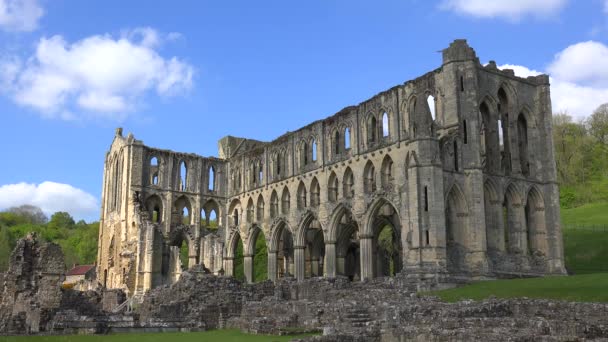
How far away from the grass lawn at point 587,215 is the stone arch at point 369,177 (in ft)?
73.9

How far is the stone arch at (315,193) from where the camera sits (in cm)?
4431

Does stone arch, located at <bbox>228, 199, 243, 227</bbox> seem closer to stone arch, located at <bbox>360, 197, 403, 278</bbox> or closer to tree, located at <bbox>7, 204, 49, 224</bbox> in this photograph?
stone arch, located at <bbox>360, 197, 403, 278</bbox>

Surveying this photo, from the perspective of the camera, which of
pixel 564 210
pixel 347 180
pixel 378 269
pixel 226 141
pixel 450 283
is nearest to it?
pixel 450 283

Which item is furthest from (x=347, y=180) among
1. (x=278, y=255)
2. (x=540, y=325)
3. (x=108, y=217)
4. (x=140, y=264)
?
(x=540, y=325)

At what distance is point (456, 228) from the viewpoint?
34844mm

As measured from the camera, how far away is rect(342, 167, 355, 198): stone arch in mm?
41494

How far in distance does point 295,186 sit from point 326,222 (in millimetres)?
4702

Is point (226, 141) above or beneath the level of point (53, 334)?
above

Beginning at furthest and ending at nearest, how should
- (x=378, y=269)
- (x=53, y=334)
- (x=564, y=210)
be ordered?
(x=564, y=210) < (x=378, y=269) < (x=53, y=334)

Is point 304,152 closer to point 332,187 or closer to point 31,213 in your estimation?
point 332,187

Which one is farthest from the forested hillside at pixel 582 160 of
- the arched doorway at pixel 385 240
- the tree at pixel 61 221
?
the tree at pixel 61 221

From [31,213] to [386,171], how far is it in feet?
326

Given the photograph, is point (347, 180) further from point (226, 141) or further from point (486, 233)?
point (226, 141)

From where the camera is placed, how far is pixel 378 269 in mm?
45719
